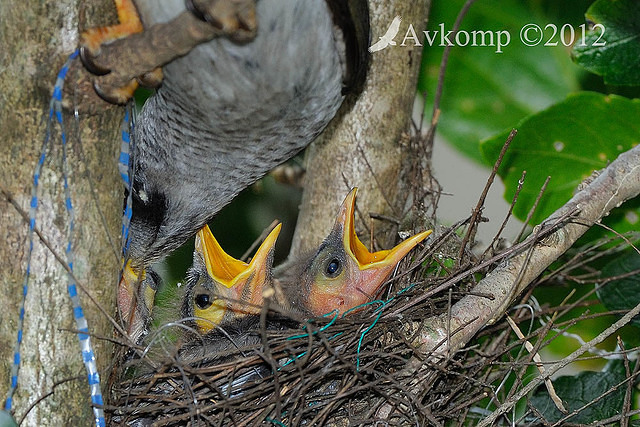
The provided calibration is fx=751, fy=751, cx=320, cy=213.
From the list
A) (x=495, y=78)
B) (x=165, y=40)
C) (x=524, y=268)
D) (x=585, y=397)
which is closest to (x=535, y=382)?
(x=524, y=268)

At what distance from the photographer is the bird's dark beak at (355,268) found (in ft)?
6.65

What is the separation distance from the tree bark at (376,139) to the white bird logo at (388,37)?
1 cm

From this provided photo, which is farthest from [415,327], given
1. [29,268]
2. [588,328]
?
[588,328]

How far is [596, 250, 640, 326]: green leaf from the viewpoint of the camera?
2107 mm

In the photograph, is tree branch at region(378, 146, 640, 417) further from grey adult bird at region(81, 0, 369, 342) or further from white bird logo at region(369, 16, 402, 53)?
white bird logo at region(369, 16, 402, 53)

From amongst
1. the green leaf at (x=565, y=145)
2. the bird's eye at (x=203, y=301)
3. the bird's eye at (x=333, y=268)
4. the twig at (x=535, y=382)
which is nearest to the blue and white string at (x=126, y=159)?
the bird's eye at (x=203, y=301)

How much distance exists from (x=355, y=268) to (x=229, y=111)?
0.58 meters

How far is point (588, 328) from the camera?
2738 millimetres

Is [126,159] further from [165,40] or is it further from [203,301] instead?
[203,301]

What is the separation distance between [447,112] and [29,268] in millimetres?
1776

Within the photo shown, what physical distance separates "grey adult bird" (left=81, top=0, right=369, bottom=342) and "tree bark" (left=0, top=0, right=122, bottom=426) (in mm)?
219

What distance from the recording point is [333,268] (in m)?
2.08

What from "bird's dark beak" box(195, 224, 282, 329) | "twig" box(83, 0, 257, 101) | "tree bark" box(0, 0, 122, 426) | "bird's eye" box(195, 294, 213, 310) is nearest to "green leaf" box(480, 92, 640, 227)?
"bird's dark beak" box(195, 224, 282, 329)

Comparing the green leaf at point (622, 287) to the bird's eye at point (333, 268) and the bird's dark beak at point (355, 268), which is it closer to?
the bird's dark beak at point (355, 268)
